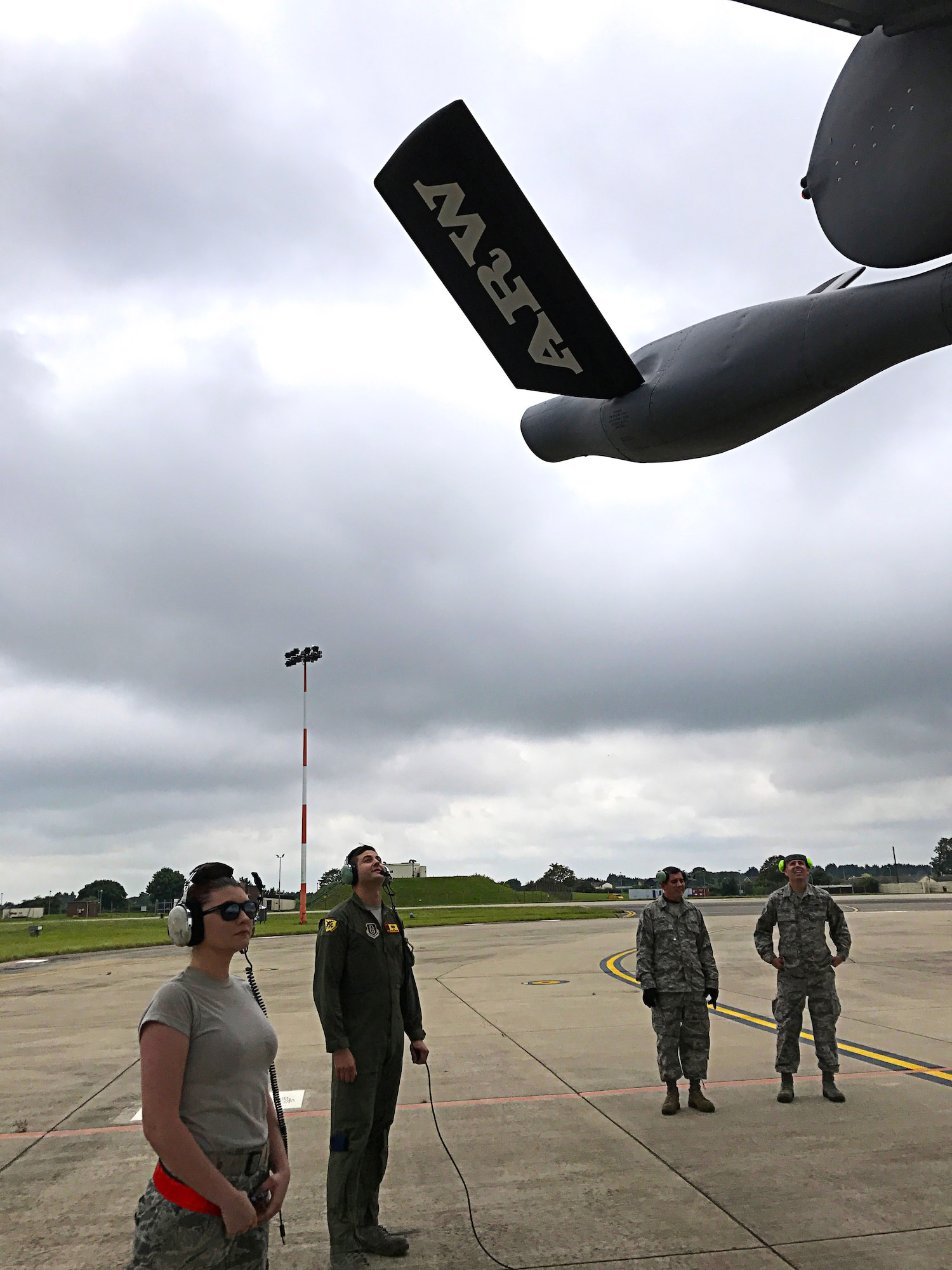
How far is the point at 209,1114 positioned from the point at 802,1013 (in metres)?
6.26

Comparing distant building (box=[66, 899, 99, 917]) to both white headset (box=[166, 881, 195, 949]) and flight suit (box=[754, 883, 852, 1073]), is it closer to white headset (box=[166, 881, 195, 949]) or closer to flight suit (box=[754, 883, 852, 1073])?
flight suit (box=[754, 883, 852, 1073])

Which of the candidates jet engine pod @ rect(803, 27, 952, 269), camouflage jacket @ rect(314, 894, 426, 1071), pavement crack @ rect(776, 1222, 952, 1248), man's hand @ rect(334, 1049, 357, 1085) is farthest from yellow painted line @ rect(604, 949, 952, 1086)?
jet engine pod @ rect(803, 27, 952, 269)

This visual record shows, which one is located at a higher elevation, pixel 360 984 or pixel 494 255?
pixel 494 255

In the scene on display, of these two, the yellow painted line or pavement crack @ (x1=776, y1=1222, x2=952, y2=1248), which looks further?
the yellow painted line

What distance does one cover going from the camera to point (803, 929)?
7.59 meters

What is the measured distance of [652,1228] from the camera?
15.2 feet

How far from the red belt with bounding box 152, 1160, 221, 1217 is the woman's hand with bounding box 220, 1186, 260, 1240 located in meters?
0.04

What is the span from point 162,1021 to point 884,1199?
4.50 meters

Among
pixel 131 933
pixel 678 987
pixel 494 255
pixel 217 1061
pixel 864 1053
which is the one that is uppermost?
pixel 494 255

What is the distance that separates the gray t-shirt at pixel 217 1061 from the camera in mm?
2604

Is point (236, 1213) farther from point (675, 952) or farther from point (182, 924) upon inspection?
point (675, 952)

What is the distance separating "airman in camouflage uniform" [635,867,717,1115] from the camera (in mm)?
6992

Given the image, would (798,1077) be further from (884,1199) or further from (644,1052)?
(884,1199)

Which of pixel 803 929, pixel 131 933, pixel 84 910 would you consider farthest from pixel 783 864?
pixel 84 910
